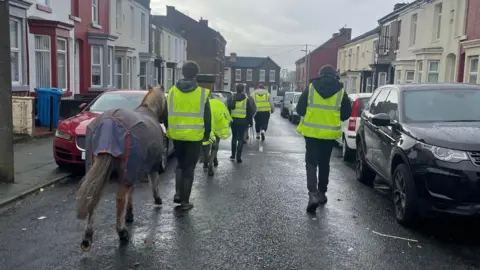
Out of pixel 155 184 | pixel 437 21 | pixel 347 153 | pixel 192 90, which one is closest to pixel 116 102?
pixel 155 184

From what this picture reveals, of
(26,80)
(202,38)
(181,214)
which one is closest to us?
(181,214)

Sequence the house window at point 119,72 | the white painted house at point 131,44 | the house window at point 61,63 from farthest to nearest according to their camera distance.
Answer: the house window at point 119,72 < the white painted house at point 131,44 < the house window at point 61,63

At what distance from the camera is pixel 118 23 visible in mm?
29406

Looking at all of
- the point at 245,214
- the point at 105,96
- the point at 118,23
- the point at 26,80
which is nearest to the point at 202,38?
the point at 118,23

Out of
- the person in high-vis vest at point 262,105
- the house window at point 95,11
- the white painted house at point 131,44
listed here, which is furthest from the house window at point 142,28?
the person in high-vis vest at point 262,105

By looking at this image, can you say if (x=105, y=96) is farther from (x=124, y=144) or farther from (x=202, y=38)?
(x=202, y=38)

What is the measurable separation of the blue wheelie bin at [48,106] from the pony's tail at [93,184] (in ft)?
35.7

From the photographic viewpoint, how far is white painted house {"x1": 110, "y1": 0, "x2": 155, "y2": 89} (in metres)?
29.2

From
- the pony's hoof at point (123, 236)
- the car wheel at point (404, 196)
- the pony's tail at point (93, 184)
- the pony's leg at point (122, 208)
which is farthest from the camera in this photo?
the car wheel at point (404, 196)

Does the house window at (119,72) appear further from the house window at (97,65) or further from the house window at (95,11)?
the house window at (97,65)

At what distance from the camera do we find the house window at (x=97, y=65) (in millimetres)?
24031

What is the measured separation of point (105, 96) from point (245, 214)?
5.54 metres

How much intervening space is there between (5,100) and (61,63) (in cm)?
1303

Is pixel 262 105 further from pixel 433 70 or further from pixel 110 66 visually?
pixel 433 70
